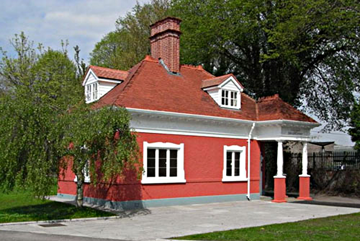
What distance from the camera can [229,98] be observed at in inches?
864

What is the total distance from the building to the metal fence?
5740mm

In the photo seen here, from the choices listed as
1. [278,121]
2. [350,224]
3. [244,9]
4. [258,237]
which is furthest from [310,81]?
[258,237]

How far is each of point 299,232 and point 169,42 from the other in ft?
43.7

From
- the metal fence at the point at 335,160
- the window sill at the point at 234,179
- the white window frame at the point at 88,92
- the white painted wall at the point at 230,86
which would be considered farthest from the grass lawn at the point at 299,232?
the metal fence at the point at 335,160

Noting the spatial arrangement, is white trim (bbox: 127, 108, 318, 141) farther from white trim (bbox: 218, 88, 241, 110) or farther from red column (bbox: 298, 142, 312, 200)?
red column (bbox: 298, 142, 312, 200)

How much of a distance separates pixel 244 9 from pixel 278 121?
962 cm

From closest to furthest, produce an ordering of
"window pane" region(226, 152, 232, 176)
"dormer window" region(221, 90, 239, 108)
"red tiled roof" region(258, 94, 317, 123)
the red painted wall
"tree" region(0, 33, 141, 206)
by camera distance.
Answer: "tree" region(0, 33, 141, 206)
the red painted wall
"window pane" region(226, 152, 232, 176)
"red tiled roof" region(258, 94, 317, 123)
"dormer window" region(221, 90, 239, 108)

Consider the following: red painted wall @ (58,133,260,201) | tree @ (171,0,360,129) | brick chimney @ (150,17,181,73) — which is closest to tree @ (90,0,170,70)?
tree @ (171,0,360,129)

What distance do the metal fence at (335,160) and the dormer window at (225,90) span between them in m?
9.04

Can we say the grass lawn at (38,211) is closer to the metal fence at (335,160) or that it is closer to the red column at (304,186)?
the red column at (304,186)

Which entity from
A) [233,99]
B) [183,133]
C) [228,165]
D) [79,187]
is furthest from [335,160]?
[79,187]

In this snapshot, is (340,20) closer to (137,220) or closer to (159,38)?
(159,38)

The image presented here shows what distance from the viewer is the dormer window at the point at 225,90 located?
21438 mm

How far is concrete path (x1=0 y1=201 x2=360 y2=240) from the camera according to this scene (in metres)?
12.0
